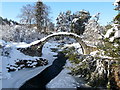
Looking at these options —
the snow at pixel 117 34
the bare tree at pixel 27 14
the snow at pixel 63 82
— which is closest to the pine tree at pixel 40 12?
the bare tree at pixel 27 14

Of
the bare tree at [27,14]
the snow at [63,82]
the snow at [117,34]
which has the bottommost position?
the snow at [63,82]

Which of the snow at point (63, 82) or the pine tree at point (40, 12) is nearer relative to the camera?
the snow at point (63, 82)

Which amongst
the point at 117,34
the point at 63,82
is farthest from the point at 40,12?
the point at 117,34

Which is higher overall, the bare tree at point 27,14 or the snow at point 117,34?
the bare tree at point 27,14

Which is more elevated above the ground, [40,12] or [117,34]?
[40,12]

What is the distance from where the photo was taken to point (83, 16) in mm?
44344

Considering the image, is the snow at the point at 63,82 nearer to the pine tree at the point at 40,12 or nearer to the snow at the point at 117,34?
the snow at the point at 117,34

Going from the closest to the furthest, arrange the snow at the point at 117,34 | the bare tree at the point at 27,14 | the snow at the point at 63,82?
the snow at the point at 117,34
the snow at the point at 63,82
the bare tree at the point at 27,14

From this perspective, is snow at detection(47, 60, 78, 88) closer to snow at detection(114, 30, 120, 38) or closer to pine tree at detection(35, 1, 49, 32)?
snow at detection(114, 30, 120, 38)

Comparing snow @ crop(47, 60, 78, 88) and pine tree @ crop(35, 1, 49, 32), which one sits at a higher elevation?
pine tree @ crop(35, 1, 49, 32)

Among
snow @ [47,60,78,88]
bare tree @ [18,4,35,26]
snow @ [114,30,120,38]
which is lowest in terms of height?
snow @ [47,60,78,88]

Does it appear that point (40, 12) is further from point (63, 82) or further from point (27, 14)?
point (63, 82)

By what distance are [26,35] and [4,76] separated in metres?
17.8

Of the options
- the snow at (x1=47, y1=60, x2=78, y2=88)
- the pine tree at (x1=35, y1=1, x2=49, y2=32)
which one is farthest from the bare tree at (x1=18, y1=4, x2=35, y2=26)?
the snow at (x1=47, y1=60, x2=78, y2=88)
